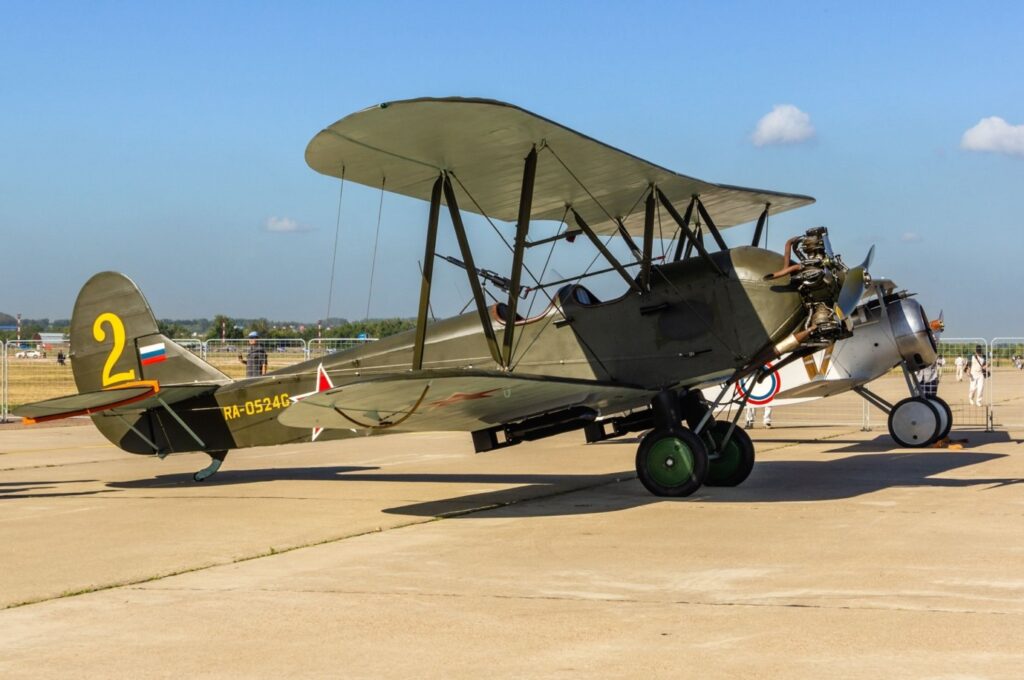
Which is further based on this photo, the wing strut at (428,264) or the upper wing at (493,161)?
the wing strut at (428,264)

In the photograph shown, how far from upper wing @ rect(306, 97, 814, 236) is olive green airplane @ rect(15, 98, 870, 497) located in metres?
0.03

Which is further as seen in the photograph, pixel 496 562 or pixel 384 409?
pixel 384 409

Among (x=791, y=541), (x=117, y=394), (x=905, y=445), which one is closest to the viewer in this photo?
(x=791, y=541)

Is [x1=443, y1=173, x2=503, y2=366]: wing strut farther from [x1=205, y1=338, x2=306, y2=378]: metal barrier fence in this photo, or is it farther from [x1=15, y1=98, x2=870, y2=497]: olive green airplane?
[x1=205, y1=338, x2=306, y2=378]: metal barrier fence

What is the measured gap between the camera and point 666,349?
978 centimetres

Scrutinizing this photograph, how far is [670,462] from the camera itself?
9383mm

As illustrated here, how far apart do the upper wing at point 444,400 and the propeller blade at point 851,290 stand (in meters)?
1.78

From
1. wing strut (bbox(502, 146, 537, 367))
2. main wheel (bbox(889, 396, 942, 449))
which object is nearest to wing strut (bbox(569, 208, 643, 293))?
wing strut (bbox(502, 146, 537, 367))

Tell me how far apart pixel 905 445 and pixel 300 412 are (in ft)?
32.9

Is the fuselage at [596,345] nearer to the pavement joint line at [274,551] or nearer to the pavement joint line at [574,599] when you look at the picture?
the pavement joint line at [274,551]

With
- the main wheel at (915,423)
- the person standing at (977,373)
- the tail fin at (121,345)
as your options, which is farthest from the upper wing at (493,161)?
the person standing at (977,373)

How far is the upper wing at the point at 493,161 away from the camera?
8297 millimetres

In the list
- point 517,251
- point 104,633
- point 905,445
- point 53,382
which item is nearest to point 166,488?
point 517,251

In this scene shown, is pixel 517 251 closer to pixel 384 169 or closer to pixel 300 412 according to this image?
pixel 384 169
